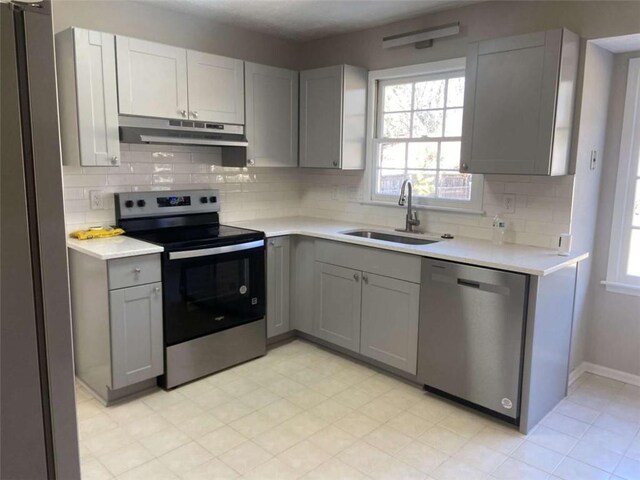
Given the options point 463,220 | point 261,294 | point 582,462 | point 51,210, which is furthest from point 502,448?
point 51,210

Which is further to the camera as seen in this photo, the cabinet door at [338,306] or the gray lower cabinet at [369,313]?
the cabinet door at [338,306]

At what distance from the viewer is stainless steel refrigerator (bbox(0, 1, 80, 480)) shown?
96cm

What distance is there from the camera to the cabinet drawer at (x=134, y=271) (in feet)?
8.79

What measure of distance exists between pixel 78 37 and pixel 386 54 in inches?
85.4

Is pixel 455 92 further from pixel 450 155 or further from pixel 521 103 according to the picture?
pixel 521 103

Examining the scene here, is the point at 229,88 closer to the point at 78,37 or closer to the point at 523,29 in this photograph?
the point at 78,37

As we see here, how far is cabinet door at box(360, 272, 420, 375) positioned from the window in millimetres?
829

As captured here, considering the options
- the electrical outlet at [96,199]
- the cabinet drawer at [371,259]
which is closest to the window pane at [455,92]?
the cabinet drawer at [371,259]

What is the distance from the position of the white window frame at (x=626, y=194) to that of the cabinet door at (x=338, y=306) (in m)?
1.69

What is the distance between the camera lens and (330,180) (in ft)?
14.0

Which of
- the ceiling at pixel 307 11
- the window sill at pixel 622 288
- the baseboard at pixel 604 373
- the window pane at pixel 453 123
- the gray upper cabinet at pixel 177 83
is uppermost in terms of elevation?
the ceiling at pixel 307 11

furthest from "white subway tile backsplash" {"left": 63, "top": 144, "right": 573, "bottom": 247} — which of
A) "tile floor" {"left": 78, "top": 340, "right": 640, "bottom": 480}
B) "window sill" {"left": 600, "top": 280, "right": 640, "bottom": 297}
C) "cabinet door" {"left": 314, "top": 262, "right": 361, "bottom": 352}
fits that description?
"tile floor" {"left": 78, "top": 340, "right": 640, "bottom": 480}

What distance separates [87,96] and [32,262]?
215 centimetres

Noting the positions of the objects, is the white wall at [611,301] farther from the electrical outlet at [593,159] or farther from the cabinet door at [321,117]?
the cabinet door at [321,117]
